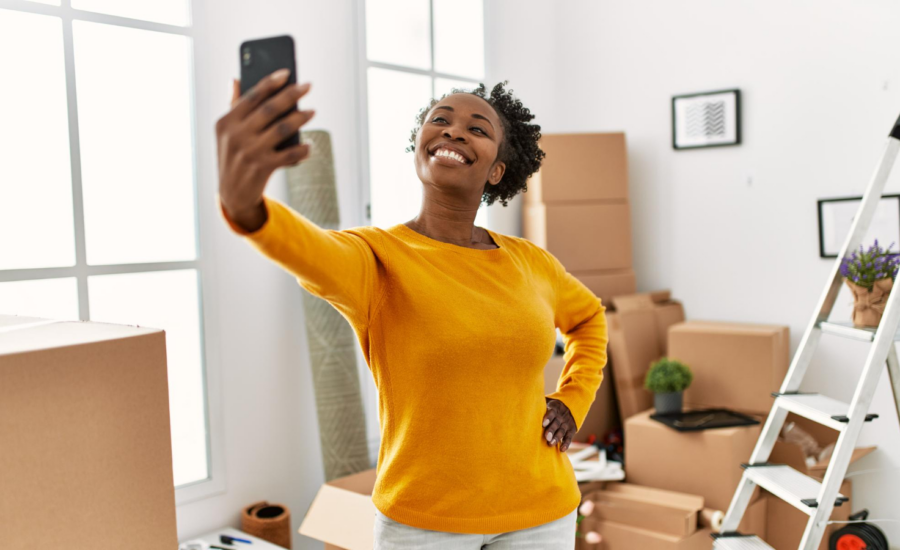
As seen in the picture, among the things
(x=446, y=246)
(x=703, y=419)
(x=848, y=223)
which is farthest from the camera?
(x=848, y=223)

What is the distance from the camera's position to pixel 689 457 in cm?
243

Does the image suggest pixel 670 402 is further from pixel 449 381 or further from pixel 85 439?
pixel 85 439

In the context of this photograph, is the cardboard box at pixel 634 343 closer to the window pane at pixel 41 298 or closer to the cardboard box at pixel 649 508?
the cardboard box at pixel 649 508

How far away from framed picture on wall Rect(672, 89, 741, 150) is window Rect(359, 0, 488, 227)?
3.07 feet

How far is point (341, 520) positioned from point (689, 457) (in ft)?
4.12

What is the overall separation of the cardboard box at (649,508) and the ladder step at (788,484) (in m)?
0.26

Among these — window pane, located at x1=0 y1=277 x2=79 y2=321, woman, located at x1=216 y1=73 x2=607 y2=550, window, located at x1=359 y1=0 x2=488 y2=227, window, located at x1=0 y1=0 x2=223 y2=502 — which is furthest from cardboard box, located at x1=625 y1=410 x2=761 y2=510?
window pane, located at x1=0 y1=277 x2=79 y2=321

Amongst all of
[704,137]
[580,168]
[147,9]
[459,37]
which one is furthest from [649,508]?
[147,9]

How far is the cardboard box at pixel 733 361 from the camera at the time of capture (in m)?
2.58

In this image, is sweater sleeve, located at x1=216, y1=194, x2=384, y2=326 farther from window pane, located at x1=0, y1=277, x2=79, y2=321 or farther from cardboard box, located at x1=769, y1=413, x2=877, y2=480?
cardboard box, located at x1=769, y1=413, x2=877, y2=480

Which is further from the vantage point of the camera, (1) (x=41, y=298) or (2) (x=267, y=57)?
(1) (x=41, y=298)

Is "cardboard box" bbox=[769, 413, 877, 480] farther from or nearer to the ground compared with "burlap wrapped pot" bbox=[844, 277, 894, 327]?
nearer to the ground

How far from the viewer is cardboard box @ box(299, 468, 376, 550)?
1811mm

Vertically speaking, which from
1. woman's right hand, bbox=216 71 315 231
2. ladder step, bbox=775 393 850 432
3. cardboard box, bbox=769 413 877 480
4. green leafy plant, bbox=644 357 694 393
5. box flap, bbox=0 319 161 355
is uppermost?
woman's right hand, bbox=216 71 315 231
